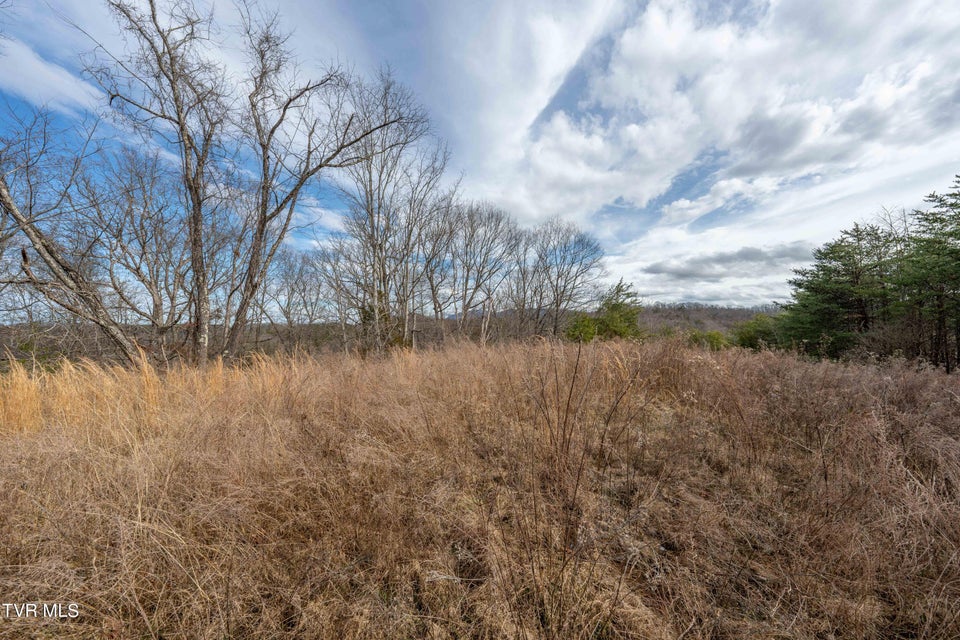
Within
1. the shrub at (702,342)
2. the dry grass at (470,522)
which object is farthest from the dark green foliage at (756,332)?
the dry grass at (470,522)

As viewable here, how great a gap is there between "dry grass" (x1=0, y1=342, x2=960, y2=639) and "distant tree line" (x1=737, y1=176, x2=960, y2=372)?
9192 mm

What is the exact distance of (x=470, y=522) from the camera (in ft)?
5.77

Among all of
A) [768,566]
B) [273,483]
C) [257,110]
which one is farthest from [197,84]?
[768,566]

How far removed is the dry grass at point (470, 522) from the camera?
1298 millimetres

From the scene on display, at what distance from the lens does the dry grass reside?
1.30m

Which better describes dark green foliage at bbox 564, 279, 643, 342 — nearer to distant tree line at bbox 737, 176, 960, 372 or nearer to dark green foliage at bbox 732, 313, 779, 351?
distant tree line at bbox 737, 176, 960, 372

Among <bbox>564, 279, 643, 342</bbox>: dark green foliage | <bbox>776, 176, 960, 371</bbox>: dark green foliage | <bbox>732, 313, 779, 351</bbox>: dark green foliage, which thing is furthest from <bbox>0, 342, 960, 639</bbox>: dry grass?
<bbox>732, 313, 779, 351</bbox>: dark green foliage

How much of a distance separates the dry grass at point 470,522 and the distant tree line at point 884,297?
9192 mm

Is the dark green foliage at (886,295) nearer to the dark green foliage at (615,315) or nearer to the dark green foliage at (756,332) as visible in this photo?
the dark green foliage at (756,332)

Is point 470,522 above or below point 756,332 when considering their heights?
below

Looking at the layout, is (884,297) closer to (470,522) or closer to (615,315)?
(615,315)

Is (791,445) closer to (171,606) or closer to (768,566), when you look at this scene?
(768,566)

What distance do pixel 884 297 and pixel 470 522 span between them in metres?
22.3

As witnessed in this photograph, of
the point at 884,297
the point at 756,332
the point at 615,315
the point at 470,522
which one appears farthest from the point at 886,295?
the point at 470,522
